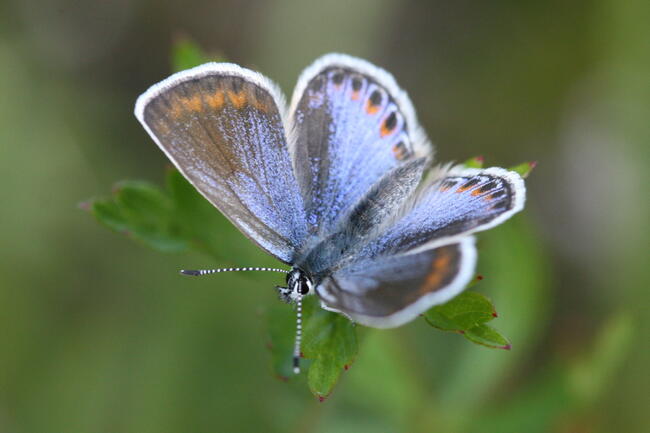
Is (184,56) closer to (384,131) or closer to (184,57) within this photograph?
(184,57)

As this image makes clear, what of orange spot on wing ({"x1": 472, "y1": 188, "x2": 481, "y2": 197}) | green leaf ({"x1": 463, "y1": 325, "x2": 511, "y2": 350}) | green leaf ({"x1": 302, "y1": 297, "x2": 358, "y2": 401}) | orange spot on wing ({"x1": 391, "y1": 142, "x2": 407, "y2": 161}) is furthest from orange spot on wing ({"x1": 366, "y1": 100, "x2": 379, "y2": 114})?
green leaf ({"x1": 463, "y1": 325, "x2": 511, "y2": 350})

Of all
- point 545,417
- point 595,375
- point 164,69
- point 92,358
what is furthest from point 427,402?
point 164,69

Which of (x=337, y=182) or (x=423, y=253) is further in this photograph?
(x=337, y=182)

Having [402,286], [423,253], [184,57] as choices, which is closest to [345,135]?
[184,57]

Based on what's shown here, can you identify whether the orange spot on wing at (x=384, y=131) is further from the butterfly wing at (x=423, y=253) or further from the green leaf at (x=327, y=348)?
the green leaf at (x=327, y=348)

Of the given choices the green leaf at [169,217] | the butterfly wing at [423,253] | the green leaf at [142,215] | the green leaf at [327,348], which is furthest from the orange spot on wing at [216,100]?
the green leaf at [327,348]

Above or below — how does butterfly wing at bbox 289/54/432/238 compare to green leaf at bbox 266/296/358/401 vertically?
above

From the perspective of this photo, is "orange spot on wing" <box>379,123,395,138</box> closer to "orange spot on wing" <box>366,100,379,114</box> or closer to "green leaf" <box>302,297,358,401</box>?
"orange spot on wing" <box>366,100,379,114</box>

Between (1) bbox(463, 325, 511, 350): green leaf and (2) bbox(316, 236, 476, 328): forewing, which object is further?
(1) bbox(463, 325, 511, 350): green leaf
